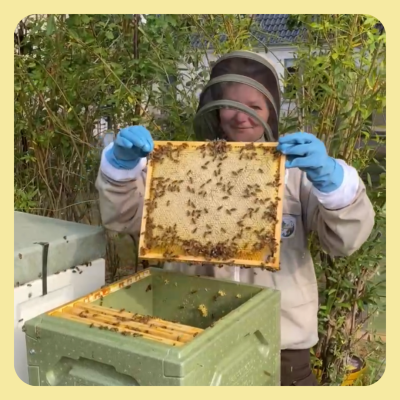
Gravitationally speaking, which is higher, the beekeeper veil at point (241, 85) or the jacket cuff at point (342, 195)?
the beekeeper veil at point (241, 85)

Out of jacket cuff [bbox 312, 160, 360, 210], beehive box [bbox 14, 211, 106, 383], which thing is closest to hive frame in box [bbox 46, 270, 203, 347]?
beehive box [bbox 14, 211, 106, 383]

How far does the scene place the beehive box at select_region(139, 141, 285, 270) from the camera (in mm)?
1739

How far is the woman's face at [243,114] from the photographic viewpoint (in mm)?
1988

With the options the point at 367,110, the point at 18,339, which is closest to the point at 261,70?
the point at 367,110

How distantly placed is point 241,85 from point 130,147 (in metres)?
0.53

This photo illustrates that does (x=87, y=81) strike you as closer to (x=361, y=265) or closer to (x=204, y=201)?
(x=204, y=201)

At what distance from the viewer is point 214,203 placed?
1819 millimetres

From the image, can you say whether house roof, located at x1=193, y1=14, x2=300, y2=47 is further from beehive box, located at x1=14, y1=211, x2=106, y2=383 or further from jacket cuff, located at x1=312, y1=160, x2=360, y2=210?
beehive box, located at x1=14, y1=211, x2=106, y2=383

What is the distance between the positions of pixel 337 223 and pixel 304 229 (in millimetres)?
248

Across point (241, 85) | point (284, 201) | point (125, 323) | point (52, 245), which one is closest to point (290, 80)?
point (241, 85)

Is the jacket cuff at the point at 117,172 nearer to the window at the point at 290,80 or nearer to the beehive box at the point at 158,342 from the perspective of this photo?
the beehive box at the point at 158,342

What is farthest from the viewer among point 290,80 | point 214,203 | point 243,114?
point 290,80

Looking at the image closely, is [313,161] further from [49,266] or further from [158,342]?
[49,266]

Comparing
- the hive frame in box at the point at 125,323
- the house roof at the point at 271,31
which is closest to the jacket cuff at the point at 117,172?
the hive frame in box at the point at 125,323
